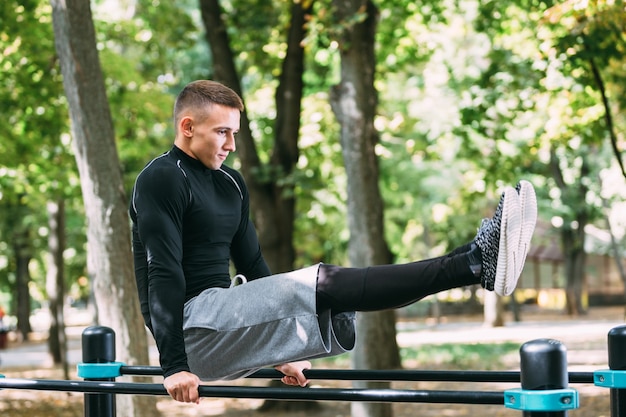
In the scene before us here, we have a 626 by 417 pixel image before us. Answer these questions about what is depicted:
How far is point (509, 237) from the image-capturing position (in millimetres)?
2789

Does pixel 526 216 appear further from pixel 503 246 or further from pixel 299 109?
pixel 299 109

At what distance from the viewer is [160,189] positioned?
327cm

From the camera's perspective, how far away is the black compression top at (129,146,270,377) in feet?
10.3

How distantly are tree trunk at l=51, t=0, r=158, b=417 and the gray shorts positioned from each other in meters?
4.01

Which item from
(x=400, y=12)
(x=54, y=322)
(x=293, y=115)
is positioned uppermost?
(x=400, y=12)

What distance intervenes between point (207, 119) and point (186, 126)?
0.36 ft

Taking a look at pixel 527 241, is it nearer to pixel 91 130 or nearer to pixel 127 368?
pixel 127 368

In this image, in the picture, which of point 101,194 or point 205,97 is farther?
point 101,194

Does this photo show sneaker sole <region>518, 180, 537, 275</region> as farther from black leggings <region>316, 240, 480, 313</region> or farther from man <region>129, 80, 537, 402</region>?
black leggings <region>316, 240, 480, 313</region>

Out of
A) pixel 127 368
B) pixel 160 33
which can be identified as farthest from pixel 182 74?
pixel 127 368

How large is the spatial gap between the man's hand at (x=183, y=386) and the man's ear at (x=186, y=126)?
989mm

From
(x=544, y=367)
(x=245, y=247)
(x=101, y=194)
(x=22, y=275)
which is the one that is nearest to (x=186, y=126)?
(x=245, y=247)

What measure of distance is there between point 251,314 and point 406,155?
69.7 feet

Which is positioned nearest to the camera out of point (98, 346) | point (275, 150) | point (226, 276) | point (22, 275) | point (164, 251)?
point (164, 251)
